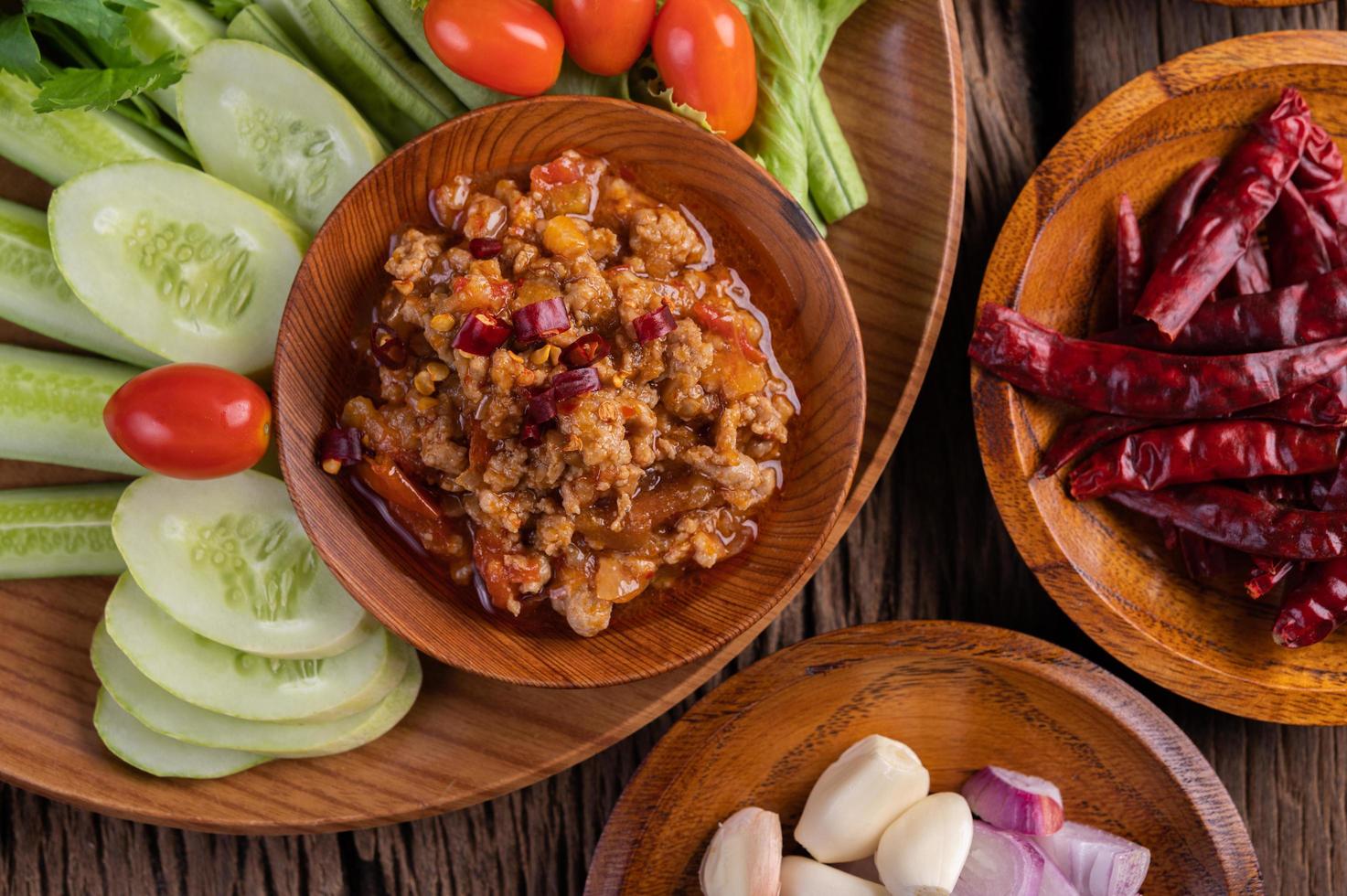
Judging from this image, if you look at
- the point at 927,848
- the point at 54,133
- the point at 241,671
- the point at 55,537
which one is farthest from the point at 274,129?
the point at 927,848

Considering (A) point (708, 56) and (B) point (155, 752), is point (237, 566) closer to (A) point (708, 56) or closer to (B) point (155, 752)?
(B) point (155, 752)

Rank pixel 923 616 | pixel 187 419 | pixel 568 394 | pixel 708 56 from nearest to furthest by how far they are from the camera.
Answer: pixel 568 394, pixel 187 419, pixel 708 56, pixel 923 616

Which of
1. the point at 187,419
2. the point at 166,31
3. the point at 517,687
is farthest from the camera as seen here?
the point at 517,687

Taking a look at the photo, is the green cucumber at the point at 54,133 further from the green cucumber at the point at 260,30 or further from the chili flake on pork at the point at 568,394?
the chili flake on pork at the point at 568,394

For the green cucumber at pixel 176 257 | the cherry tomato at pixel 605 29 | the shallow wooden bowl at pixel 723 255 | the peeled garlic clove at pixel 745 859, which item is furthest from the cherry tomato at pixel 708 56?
the peeled garlic clove at pixel 745 859

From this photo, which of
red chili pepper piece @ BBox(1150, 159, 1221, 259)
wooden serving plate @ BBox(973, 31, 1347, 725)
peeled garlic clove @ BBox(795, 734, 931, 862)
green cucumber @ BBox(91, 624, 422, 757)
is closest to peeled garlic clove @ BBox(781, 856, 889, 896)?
peeled garlic clove @ BBox(795, 734, 931, 862)

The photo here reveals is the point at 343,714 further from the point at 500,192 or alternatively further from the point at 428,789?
the point at 500,192

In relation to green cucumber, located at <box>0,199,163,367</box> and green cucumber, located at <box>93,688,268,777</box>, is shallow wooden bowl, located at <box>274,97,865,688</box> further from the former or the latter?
green cucumber, located at <box>93,688,268,777</box>

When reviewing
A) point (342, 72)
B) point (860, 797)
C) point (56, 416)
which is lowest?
point (860, 797)
